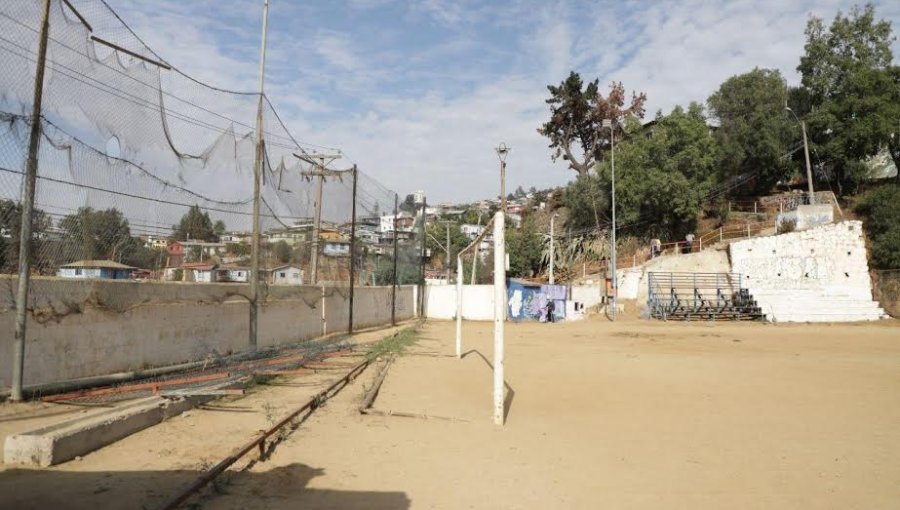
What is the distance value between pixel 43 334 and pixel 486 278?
139 feet

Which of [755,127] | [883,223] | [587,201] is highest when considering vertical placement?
[755,127]

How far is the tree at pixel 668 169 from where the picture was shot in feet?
131

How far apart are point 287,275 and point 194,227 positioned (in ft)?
18.8

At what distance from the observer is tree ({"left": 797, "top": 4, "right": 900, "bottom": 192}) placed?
125ft

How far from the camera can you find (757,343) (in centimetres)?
1984

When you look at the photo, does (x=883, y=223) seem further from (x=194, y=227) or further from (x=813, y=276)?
(x=194, y=227)

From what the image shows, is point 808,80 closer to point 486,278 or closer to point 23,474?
point 486,278

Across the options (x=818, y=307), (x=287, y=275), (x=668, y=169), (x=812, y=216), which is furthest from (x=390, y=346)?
(x=668, y=169)

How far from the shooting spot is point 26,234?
7.28 m

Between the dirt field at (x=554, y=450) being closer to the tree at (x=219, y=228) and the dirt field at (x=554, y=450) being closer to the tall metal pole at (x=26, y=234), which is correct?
the tall metal pole at (x=26, y=234)

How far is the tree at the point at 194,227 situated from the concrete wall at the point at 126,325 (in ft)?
2.96

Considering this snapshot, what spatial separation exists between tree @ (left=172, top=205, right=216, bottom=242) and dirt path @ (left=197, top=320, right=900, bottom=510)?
4121 millimetres

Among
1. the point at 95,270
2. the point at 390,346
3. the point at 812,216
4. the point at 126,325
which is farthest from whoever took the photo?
the point at 812,216

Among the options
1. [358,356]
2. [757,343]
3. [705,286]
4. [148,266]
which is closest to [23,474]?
[148,266]
